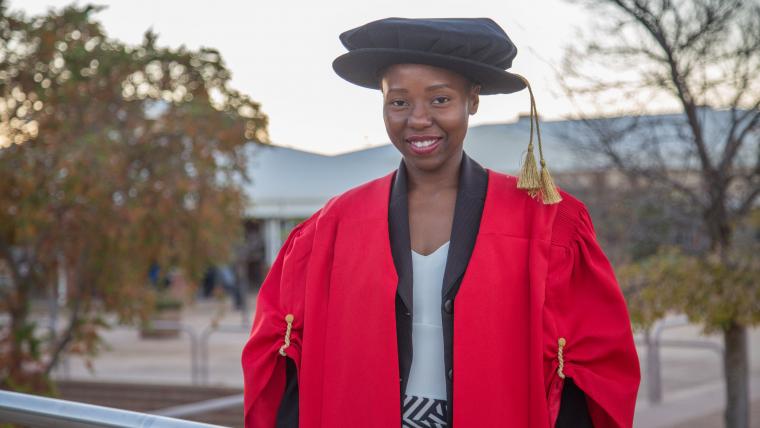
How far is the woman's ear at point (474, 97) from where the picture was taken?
225cm

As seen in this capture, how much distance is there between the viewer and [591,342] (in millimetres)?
2002

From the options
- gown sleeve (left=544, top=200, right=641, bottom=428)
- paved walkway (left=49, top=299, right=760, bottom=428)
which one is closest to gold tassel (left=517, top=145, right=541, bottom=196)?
gown sleeve (left=544, top=200, right=641, bottom=428)

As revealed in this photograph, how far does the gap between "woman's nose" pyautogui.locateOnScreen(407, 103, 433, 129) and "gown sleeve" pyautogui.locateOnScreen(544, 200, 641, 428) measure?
A: 1.30ft

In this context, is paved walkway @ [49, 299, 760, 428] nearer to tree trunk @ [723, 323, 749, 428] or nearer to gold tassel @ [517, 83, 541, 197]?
tree trunk @ [723, 323, 749, 428]

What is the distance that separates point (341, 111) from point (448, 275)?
1876 mm

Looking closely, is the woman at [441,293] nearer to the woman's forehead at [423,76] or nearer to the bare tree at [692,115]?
the woman's forehead at [423,76]

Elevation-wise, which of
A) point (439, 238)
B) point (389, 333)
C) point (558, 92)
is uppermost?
point (558, 92)

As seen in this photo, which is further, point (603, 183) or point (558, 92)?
point (603, 183)

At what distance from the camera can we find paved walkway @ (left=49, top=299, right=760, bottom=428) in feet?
26.6

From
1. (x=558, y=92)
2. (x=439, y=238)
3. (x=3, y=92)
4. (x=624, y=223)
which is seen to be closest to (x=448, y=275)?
(x=439, y=238)

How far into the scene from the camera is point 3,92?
230 inches

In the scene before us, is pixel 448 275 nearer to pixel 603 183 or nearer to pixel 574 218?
pixel 574 218

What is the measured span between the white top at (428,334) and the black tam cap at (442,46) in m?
0.42

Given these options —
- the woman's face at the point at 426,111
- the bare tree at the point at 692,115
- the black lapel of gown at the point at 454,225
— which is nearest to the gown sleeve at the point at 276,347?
the black lapel of gown at the point at 454,225
